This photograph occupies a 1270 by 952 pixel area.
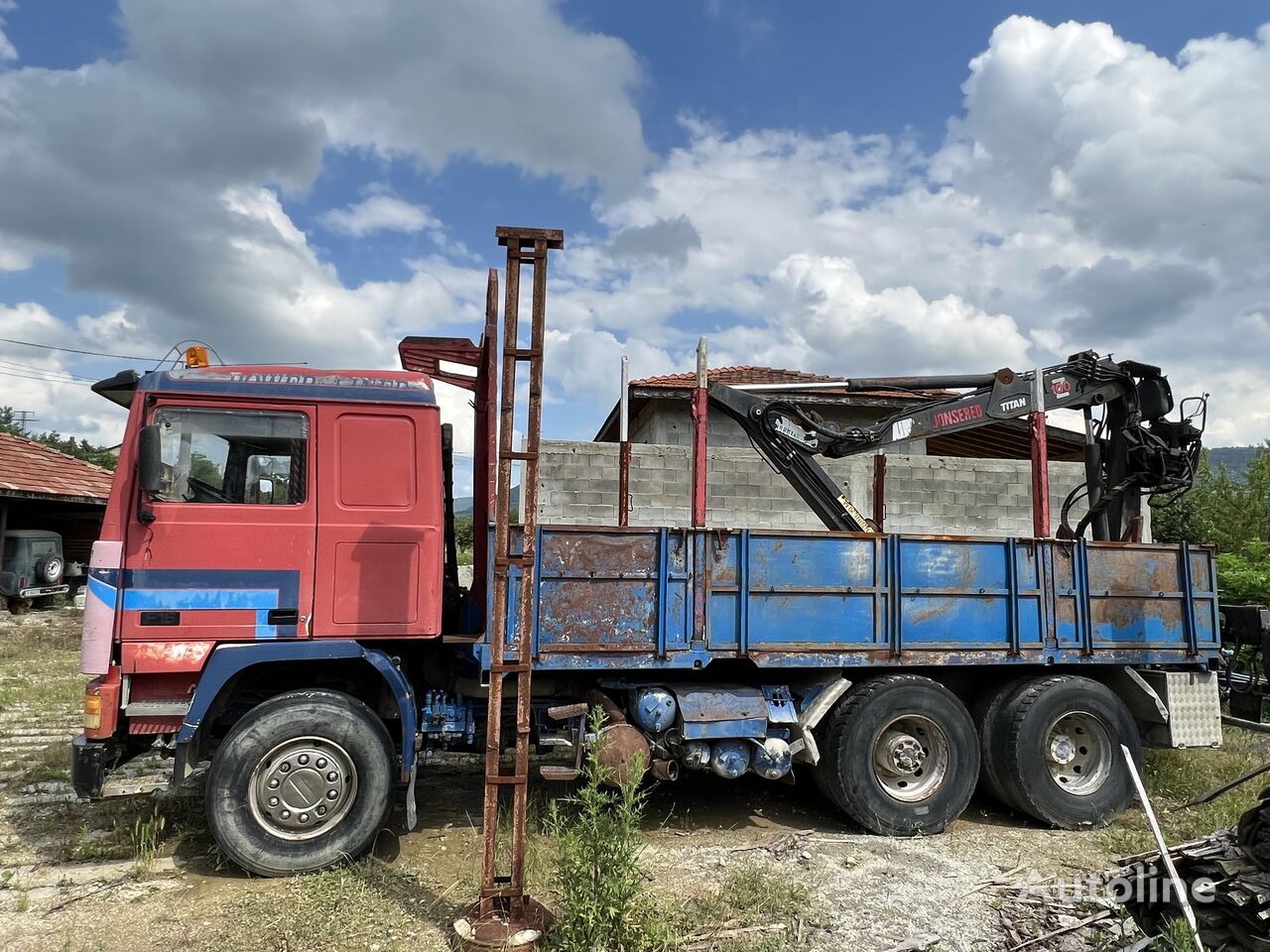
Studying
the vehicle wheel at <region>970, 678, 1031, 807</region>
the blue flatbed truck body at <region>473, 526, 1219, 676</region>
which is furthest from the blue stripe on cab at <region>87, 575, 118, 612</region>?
the vehicle wheel at <region>970, 678, 1031, 807</region>

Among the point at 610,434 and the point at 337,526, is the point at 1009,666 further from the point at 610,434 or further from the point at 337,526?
the point at 610,434

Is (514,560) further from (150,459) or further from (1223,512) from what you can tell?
(1223,512)

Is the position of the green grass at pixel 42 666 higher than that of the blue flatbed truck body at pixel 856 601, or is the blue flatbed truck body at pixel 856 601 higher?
the blue flatbed truck body at pixel 856 601

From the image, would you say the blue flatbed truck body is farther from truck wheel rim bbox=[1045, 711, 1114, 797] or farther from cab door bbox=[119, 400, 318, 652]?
cab door bbox=[119, 400, 318, 652]

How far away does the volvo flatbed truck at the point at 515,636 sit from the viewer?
4.48 metres

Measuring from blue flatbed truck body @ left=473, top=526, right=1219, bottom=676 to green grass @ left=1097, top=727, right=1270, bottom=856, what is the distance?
0.95 metres

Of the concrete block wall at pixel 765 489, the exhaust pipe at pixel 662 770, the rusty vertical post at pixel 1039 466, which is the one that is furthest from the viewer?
the concrete block wall at pixel 765 489

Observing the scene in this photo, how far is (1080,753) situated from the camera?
584cm

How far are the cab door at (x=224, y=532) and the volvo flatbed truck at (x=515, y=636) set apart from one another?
0.04 feet

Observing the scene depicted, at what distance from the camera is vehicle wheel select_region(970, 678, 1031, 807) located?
18.6 ft

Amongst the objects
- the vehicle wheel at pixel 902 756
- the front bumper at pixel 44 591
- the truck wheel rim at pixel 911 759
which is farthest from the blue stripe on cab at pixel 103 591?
the front bumper at pixel 44 591

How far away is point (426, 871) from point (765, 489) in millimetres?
7524

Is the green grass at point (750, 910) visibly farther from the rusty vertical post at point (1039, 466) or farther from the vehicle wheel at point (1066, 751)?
the rusty vertical post at point (1039, 466)

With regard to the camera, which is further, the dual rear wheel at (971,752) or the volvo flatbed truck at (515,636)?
the dual rear wheel at (971,752)
